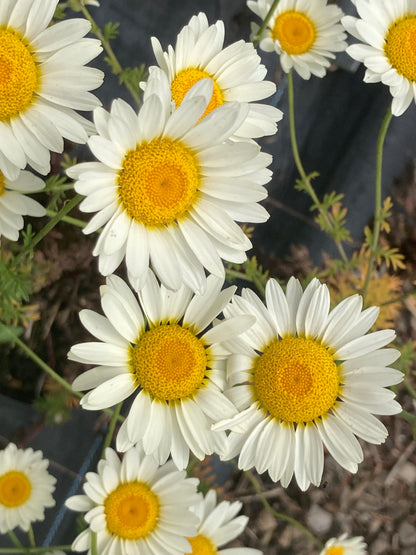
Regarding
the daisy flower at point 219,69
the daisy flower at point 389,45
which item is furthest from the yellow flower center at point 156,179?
the daisy flower at point 389,45

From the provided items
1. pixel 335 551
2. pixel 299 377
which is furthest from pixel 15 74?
pixel 335 551

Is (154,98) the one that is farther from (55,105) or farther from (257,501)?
(257,501)

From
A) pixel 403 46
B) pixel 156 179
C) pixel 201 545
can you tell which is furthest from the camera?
pixel 201 545

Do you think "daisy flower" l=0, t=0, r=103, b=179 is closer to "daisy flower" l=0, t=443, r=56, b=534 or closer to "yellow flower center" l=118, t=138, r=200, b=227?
"yellow flower center" l=118, t=138, r=200, b=227

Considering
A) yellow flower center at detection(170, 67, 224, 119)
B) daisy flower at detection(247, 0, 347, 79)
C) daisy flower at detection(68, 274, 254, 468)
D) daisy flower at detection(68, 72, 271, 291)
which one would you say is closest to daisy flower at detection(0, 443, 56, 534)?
daisy flower at detection(68, 274, 254, 468)

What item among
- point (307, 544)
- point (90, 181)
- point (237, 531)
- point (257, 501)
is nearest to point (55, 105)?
point (90, 181)

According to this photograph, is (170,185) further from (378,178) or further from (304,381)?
(378,178)
